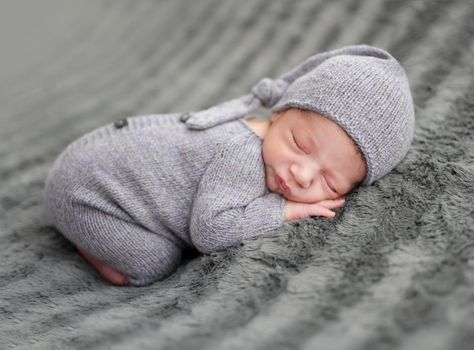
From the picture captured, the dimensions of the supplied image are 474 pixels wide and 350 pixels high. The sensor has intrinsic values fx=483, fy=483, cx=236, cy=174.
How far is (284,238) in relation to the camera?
0.89 metres

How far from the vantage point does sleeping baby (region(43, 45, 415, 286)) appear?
38.3 inches

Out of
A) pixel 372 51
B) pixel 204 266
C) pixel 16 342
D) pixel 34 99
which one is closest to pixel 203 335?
pixel 204 266

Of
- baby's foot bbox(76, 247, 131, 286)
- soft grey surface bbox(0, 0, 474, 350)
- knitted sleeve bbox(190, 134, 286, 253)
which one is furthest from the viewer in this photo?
baby's foot bbox(76, 247, 131, 286)

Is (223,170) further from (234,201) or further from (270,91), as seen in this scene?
(270,91)

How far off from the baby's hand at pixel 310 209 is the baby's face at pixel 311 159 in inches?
0.8

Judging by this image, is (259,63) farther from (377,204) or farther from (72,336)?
(72,336)

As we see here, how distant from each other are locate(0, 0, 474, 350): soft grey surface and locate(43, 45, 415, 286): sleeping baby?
0.20 feet

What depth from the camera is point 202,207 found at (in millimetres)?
975

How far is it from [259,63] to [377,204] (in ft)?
3.06

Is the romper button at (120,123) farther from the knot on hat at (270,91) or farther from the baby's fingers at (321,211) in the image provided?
the baby's fingers at (321,211)

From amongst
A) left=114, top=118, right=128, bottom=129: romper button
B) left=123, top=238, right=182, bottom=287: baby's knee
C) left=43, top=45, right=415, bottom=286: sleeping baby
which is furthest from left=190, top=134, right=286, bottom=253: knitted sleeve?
left=114, top=118, right=128, bottom=129: romper button

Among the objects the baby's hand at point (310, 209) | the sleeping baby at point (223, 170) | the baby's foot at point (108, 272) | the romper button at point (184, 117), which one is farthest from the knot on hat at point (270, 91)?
the baby's foot at point (108, 272)

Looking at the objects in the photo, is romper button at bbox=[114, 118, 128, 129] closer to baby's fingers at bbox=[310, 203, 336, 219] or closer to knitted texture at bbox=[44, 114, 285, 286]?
knitted texture at bbox=[44, 114, 285, 286]

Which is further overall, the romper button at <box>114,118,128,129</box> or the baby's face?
the romper button at <box>114,118,128,129</box>
